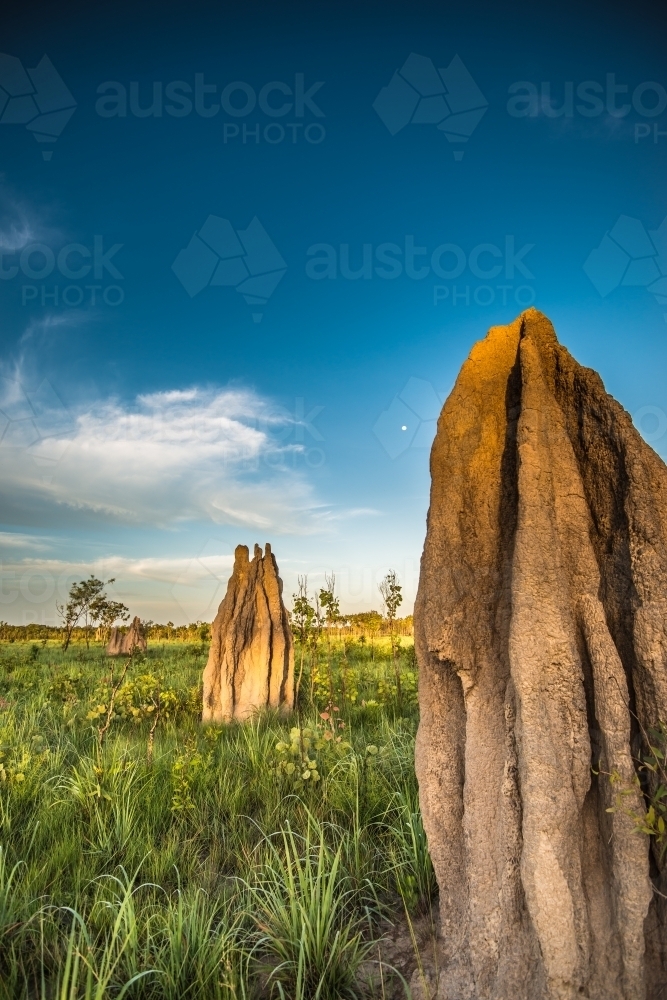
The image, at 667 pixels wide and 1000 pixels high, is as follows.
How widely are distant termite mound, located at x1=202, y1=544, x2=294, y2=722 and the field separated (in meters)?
1.89

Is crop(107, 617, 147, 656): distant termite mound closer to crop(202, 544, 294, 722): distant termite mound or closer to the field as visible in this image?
crop(202, 544, 294, 722): distant termite mound

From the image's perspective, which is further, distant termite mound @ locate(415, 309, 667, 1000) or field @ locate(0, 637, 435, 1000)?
field @ locate(0, 637, 435, 1000)

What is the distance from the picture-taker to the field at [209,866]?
9.82ft

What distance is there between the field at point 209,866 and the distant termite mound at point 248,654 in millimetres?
1895

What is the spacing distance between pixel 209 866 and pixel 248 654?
19.6 ft

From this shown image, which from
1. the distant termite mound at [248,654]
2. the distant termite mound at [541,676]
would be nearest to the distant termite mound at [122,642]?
the distant termite mound at [248,654]

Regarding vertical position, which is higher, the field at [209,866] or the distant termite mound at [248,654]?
the distant termite mound at [248,654]

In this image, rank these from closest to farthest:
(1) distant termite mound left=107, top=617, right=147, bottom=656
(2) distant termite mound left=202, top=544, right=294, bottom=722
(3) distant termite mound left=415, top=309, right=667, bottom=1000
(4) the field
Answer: (3) distant termite mound left=415, top=309, right=667, bottom=1000 → (4) the field → (2) distant termite mound left=202, top=544, right=294, bottom=722 → (1) distant termite mound left=107, top=617, right=147, bottom=656

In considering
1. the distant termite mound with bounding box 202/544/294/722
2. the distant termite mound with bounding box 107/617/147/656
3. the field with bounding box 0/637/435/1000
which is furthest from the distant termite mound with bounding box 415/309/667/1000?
the distant termite mound with bounding box 107/617/147/656

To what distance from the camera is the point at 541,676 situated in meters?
2.77

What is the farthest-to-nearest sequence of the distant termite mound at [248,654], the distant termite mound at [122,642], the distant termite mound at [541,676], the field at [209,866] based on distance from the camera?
the distant termite mound at [122,642], the distant termite mound at [248,654], the field at [209,866], the distant termite mound at [541,676]

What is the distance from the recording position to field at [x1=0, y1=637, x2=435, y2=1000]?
299cm

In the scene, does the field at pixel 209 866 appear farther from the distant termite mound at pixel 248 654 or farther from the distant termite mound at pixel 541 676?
the distant termite mound at pixel 248 654

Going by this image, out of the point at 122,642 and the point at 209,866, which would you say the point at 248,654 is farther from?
the point at 122,642
